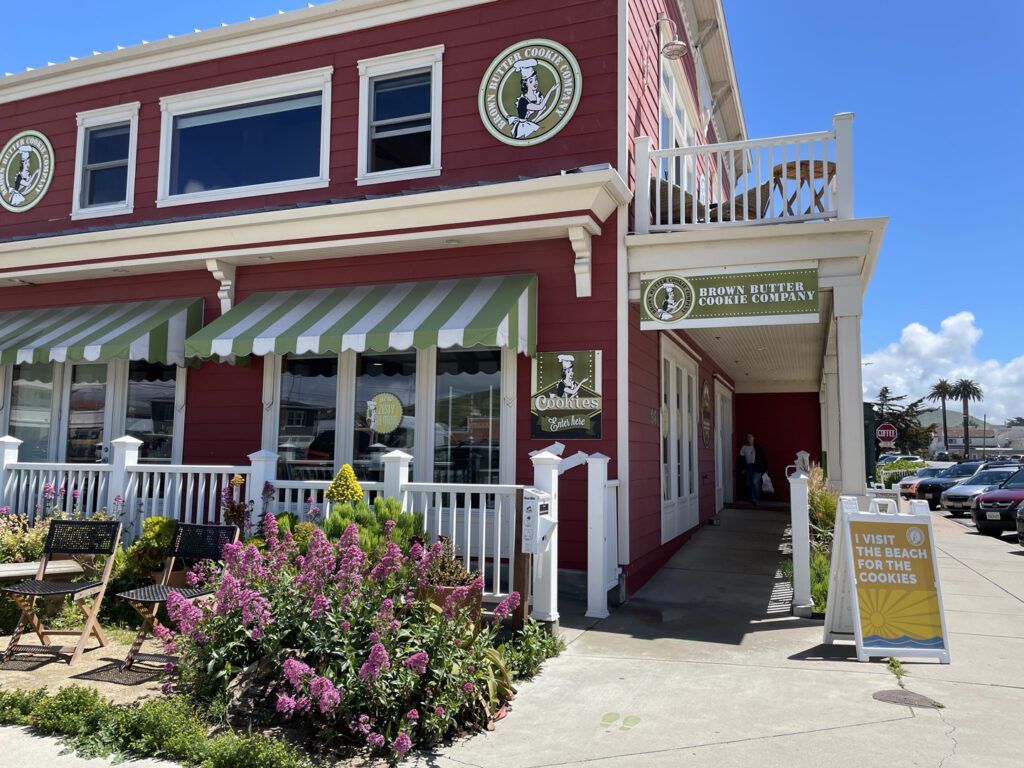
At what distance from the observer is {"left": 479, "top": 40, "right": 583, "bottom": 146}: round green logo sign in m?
8.70

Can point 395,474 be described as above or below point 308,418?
below

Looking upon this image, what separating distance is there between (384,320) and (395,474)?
1.79 m

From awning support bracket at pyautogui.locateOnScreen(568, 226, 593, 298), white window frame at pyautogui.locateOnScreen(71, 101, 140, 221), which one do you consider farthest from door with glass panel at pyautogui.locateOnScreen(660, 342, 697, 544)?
white window frame at pyautogui.locateOnScreen(71, 101, 140, 221)

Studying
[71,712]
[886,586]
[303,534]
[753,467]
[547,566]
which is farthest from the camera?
[753,467]

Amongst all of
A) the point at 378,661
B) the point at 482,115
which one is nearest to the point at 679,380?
the point at 482,115

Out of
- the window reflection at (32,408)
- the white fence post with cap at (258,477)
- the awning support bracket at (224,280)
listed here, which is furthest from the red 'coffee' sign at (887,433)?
the window reflection at (32,408)

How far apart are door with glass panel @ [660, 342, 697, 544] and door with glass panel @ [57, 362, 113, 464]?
25.0ft

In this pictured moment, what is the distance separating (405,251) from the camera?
9.10m

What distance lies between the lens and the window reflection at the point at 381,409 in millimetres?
8945

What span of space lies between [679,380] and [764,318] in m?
4.03

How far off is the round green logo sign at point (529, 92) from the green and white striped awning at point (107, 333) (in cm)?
458

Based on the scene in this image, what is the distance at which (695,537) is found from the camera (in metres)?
12.0

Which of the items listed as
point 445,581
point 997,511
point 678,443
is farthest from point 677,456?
point 997,511

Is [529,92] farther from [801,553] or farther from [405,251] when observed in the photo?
[801,553]
